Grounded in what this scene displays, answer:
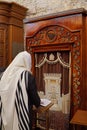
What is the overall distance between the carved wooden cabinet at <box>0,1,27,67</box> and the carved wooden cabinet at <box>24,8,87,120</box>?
705 millimetres

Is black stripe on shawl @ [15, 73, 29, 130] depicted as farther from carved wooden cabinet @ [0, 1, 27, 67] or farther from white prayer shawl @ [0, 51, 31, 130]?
carved wooden cabinet @ [0, 1, 27, 67]

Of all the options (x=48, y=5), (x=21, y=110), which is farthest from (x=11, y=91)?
(x=48, y=5)

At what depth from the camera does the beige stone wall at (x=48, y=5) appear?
132 inches

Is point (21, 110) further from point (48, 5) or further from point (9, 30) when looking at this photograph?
point (48, 5)

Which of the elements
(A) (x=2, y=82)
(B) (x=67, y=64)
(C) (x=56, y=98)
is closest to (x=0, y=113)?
(A) (x=2, y=82)

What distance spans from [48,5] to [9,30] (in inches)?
35.7

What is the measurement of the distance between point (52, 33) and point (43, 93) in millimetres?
992

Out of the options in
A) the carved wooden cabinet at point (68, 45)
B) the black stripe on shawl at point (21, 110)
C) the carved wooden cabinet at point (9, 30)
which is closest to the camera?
the black stripe on shawl at point (21, 110)

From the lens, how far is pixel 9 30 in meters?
3.64

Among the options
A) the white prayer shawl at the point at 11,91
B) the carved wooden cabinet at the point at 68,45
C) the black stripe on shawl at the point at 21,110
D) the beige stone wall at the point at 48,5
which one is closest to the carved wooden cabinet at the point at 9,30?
the beige stone wall at the point at 48,5

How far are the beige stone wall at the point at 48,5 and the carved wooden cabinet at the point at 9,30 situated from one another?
25 centimetres

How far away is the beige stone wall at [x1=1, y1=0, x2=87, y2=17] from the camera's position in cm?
336

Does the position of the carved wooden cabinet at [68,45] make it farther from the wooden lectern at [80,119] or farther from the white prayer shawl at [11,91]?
the white prayer shawl at [11,91]

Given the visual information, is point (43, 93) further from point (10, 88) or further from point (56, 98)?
point (10, 88)
